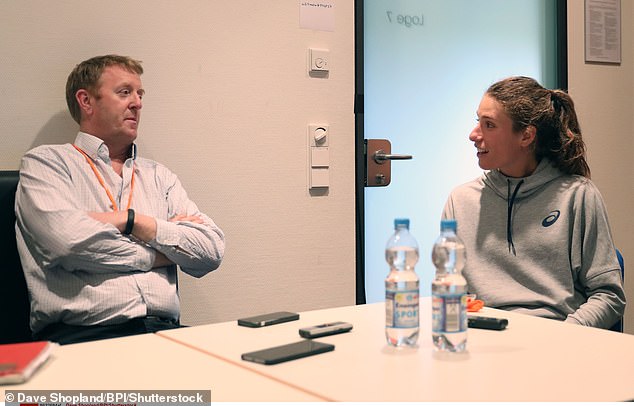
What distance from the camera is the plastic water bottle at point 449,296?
1.39 meters

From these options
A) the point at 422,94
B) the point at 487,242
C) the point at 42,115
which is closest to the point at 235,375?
the point at 487,242

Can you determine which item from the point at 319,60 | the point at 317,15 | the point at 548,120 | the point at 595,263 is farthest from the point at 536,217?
the point at 317,15

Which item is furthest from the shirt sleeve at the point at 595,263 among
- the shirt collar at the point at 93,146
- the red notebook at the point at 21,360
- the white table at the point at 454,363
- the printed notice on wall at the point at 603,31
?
the printed notice on wall at the point at 603,31

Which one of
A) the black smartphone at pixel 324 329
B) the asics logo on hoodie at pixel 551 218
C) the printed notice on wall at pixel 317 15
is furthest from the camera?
the printed notice on wall at pixel 317 15

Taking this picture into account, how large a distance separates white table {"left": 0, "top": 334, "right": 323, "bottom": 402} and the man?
0.77 meters

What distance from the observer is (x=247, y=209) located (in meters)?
3.19

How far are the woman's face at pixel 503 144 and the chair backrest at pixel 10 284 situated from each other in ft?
5.41

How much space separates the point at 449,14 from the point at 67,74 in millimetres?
2011

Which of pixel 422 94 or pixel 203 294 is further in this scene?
pixel 422 94

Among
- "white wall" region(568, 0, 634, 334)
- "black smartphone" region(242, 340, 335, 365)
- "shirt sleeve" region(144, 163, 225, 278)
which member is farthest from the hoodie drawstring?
"white wall" region(568, 0, 634, 334)

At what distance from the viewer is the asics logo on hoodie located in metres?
2.38

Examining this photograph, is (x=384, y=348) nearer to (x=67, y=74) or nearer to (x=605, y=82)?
(x=67, y=74)

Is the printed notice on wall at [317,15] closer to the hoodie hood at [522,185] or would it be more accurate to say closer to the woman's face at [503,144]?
the woman's face at [503,144]

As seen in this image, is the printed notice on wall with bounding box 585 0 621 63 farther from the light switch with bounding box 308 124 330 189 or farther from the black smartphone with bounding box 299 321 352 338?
the black smartphone with bounding box 299 321 352 338
